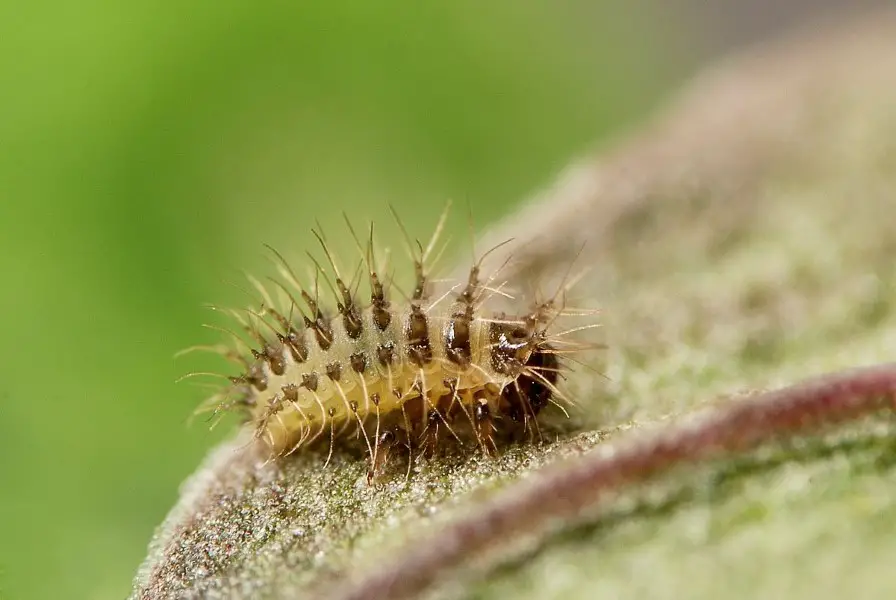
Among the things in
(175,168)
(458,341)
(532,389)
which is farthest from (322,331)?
(175,168)

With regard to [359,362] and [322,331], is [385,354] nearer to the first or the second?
[359,362]

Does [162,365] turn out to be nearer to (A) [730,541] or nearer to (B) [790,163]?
(A) [730,541]

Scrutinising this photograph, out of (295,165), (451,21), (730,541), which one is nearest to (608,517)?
(730,541)

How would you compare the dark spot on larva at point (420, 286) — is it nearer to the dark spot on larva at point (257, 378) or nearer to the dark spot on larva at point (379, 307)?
the dark spot on larva at point (379, 307)

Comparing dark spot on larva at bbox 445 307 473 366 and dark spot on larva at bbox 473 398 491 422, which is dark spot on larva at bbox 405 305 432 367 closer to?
dark spot on larva at bbox 445 307 473 366

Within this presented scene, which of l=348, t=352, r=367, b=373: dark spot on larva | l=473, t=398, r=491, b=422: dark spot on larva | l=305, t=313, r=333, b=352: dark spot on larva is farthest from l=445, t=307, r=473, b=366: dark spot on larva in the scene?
l=305, t=313, r=333, b=352: dark spot on larva

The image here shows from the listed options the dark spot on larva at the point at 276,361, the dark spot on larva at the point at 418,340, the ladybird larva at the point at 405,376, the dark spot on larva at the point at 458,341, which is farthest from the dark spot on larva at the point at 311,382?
the dark spot on larva at the point at 458,341

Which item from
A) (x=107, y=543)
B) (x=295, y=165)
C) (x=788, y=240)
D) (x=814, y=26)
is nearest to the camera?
(x=107, y=543)
